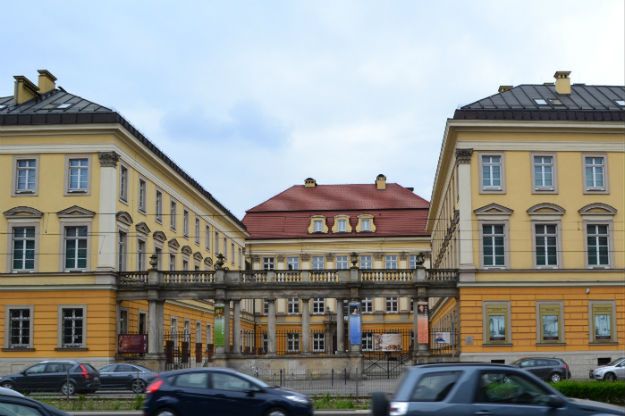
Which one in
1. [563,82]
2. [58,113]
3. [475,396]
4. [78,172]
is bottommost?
[475,396]

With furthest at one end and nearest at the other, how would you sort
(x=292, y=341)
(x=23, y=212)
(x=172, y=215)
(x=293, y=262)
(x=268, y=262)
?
(x=293, y=262) → (x=268, y=262) → (x=292, y=341) → (x=172, y=215) → (x=23, y=212)

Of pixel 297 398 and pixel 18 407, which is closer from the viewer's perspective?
pixel 18 407

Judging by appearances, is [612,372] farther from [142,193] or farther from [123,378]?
[142,193]

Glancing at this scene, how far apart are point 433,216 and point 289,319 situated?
1986cm

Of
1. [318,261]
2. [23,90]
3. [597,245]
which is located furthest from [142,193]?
[318,261]

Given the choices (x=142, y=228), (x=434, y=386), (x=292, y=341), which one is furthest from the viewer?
(x=292, y=341)

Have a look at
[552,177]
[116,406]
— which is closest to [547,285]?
[552,177]

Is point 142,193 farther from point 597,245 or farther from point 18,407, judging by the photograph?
point 18,407

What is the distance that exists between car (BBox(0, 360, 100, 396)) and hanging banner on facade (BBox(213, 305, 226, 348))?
549 inches

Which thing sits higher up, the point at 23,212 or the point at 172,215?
the point at 172,215

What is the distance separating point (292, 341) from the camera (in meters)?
87.1

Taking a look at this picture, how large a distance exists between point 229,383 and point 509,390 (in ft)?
24.3

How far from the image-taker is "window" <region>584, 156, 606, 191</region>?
154 feet

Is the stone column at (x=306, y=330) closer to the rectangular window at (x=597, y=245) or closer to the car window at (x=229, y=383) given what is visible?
the rectangular window at (x=597, y=245)
